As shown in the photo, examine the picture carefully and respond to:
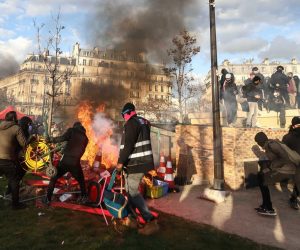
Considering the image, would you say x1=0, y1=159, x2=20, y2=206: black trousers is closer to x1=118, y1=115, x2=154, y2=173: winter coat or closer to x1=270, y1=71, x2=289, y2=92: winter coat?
x1=118, y1=115, x2=154, y2=173: winter coat

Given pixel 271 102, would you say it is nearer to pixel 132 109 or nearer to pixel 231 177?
pixel 231 177

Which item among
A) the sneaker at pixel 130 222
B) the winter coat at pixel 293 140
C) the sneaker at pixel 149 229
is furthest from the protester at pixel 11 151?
the winter coat at pixel 293 140

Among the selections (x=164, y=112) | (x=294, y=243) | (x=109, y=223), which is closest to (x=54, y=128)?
(x=164, y=112)

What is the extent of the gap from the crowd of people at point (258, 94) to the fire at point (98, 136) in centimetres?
423

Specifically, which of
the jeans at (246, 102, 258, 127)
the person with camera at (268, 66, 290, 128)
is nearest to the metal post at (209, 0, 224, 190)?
the jeans at (246, 102, 258, 127)

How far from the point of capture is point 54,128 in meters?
19.5

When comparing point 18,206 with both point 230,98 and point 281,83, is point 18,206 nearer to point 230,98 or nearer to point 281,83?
point 230,98

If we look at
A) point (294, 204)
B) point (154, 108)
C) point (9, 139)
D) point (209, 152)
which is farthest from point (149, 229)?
point (154, 108)

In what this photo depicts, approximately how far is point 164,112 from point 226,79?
1855 centimetres

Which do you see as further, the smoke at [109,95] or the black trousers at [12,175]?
the smoke at [109,95]

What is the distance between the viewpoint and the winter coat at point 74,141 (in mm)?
6219

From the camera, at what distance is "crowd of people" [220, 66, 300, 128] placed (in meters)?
9.99

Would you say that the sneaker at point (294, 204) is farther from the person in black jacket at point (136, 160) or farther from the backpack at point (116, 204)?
the backpack at point (116, 204)

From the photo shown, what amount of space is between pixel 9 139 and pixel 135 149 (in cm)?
287
